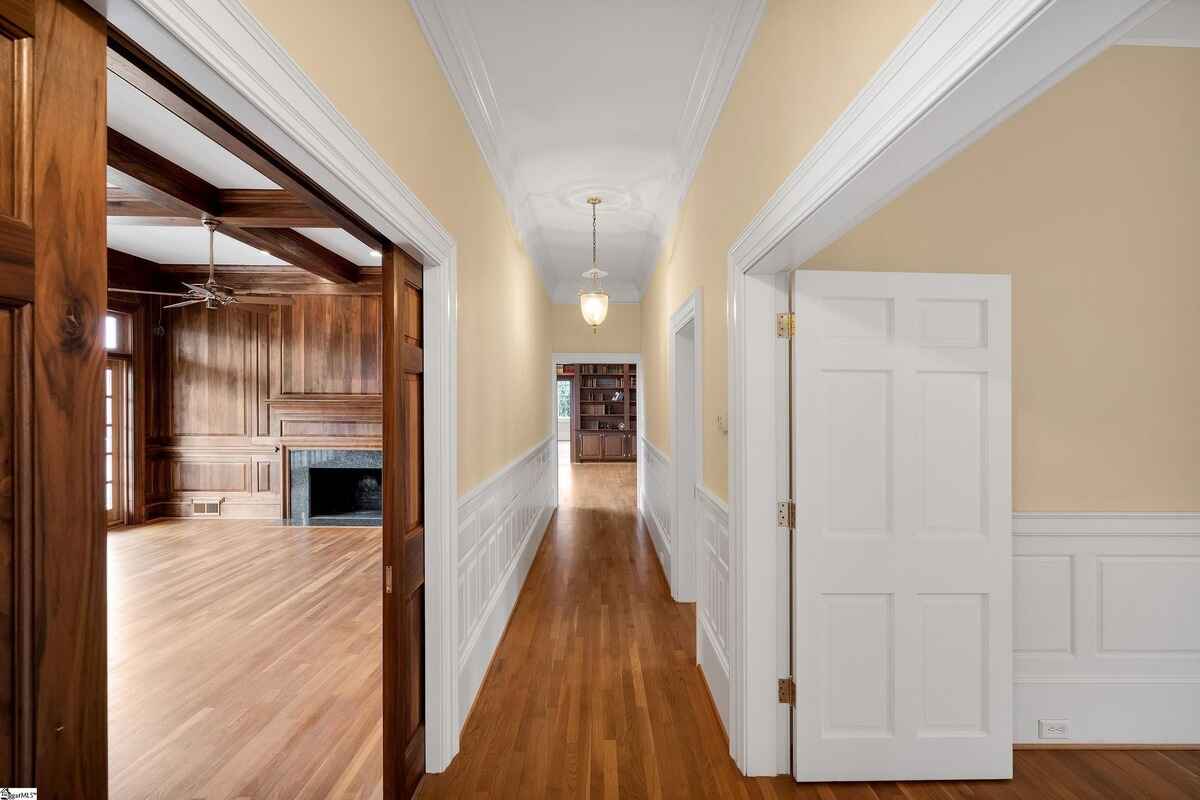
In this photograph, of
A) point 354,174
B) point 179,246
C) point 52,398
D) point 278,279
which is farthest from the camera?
point 278,279

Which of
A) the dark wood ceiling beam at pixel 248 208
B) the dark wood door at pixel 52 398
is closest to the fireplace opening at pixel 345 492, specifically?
the dark wood ceiling beam at pixel 248 208

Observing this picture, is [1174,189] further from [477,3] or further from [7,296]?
[7,296]

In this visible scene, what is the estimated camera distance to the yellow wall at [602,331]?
743cm

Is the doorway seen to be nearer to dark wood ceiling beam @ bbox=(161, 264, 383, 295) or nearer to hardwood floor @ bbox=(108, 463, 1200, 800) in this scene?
hardwood floor @ bbox=(108, 463, 1200, 800)

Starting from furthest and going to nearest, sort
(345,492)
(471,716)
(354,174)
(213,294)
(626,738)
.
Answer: (345,492) → (213,294) → (471,716) → (626,738) → (354,174)

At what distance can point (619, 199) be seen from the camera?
418 cm

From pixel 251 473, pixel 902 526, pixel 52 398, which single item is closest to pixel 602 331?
pixel 251 473

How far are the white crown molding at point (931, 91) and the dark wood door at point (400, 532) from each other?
4.40ft

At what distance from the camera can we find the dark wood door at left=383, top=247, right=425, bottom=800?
1.94 meters

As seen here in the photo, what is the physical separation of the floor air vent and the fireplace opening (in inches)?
46.7

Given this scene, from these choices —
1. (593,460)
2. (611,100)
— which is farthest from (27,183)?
(593,460)

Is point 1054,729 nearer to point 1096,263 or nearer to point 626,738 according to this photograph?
point 626,738

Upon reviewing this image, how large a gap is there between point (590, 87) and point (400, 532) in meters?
2.19

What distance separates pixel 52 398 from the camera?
29.5 inches
